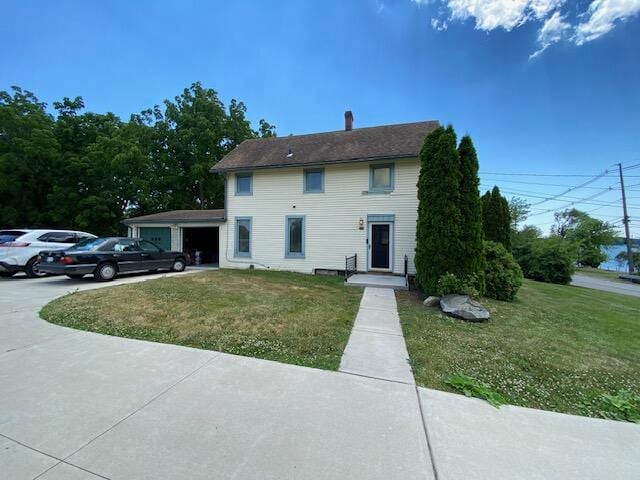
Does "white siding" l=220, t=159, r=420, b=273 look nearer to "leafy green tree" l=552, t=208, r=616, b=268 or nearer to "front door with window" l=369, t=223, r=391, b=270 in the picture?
"front door with window" l=369, t=223, r=391, b=270

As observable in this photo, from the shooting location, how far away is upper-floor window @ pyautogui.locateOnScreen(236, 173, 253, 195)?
1284cm

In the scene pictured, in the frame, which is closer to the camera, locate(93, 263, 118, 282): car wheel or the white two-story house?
locate(93, 263, 118, 282): car wheel

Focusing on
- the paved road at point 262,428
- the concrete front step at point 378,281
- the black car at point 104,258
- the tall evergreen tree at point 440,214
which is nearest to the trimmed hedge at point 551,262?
the concrete front step at point 378,281

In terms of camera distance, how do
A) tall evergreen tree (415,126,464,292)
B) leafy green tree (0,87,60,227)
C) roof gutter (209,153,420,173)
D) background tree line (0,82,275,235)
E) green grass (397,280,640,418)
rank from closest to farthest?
green grass (397,280,640,418)
tall evergreen tree (415,126,464,292)
roof gutter (209,153,420,173)
leafy green tree (0,87,60,227)
background tree line (0,82,275,235)

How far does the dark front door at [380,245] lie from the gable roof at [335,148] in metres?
2.91

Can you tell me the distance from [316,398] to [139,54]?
16.6 m

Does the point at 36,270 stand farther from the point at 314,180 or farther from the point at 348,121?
the point at 348,121

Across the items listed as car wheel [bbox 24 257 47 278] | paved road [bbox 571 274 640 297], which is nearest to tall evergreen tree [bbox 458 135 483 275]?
car wheel [bbox 24 257 47 278]

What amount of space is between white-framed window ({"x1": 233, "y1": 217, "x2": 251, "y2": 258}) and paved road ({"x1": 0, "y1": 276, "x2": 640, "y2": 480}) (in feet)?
31.5

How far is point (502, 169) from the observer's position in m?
23.8

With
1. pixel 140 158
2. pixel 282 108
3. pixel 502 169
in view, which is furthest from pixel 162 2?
pixel 502 169

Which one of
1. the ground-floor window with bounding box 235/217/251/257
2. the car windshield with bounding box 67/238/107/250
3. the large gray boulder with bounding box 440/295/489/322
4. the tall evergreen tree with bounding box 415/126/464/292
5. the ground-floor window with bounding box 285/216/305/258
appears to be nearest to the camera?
the large gray boulder with bounding box 440/295/489/322

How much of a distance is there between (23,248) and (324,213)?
34.9 feet

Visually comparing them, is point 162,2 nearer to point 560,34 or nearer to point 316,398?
point 316,398
